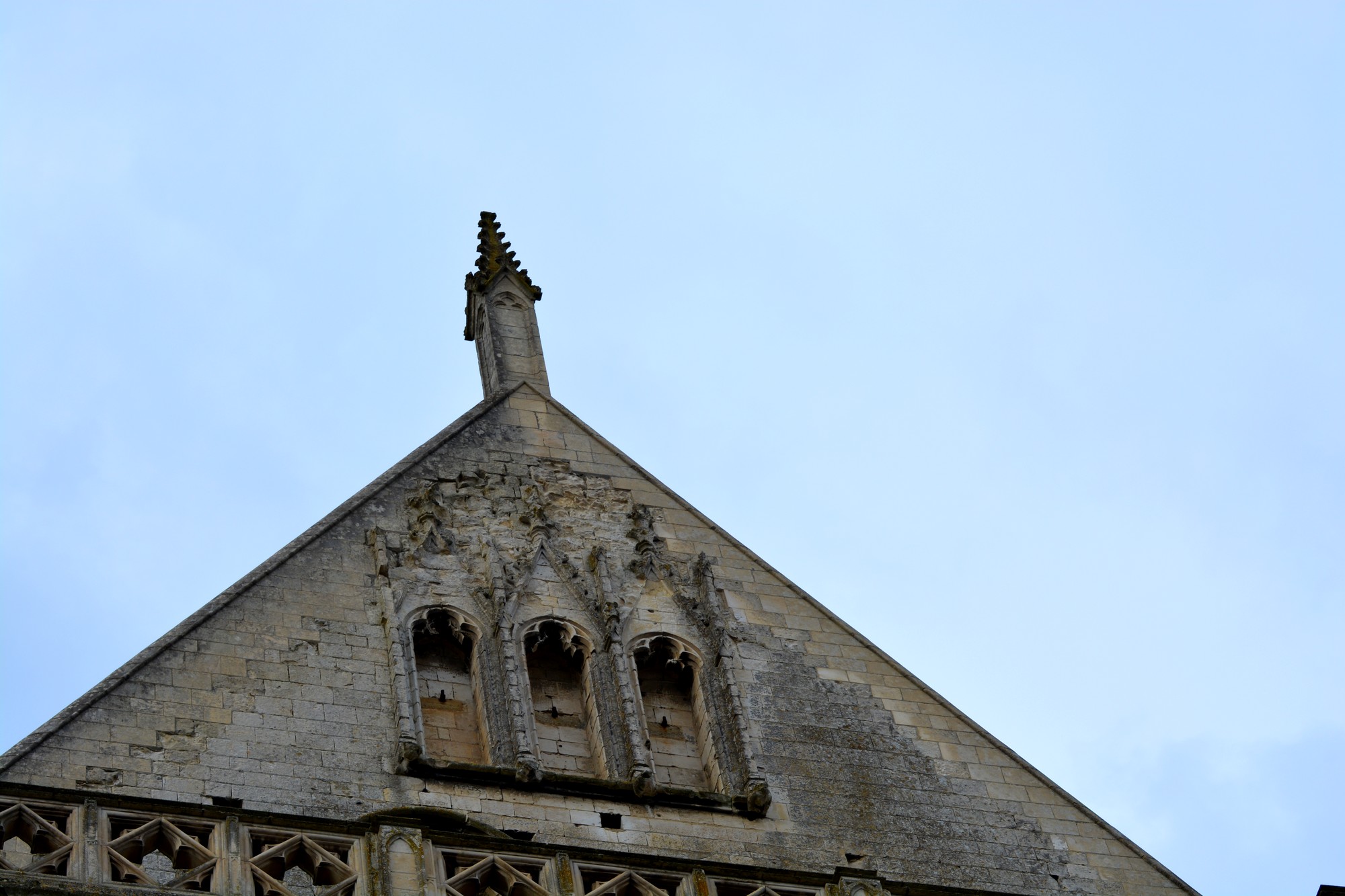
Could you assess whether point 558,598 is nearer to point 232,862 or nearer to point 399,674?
point 399,674

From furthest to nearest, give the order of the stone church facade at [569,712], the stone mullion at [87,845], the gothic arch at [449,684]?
the gothic arch at [449,684]
the stone church facade at [569,712]
the stone mullion at [87,845]

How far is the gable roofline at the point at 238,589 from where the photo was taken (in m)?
17.5

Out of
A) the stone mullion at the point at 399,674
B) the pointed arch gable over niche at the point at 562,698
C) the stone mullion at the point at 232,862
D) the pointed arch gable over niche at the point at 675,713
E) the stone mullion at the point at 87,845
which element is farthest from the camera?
the pointed arch gable over niche at the point at 675,713

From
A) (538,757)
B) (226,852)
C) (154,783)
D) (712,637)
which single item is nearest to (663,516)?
(712,637)

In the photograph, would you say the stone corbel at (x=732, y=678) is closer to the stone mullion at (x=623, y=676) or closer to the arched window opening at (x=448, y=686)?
the stone mullion at (x=623, y=676)

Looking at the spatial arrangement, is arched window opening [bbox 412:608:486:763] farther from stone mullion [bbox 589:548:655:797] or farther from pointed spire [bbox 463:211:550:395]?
pointed spire [bbox 463:211:550:395]

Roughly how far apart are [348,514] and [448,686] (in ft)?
5.59

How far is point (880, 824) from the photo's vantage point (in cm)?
1922

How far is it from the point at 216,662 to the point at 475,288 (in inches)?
229

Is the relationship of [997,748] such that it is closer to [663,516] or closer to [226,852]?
[663,516]

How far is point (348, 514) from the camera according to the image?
2025 cm

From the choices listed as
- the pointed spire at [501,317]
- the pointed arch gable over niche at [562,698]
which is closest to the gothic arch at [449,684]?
the pointed arch gable over niche at [562,698]

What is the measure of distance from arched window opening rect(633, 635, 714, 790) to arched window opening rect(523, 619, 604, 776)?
39cm

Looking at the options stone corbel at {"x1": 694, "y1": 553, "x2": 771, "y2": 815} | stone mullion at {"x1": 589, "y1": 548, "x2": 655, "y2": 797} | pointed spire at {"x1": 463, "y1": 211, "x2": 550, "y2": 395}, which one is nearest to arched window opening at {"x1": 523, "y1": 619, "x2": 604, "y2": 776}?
stone mullion at {"x1": 589, "y1": 548, "x2": 655, "y2": 797}
